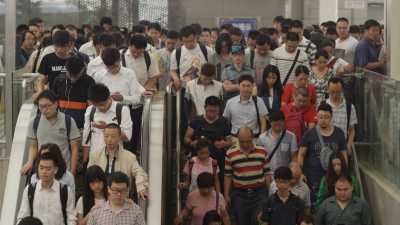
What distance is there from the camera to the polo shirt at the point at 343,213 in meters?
11.6

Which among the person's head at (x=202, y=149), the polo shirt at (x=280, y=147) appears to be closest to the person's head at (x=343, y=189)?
the polo shirt at (x=280, y=147)

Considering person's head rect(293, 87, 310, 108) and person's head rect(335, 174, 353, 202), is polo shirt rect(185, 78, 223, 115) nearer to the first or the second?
person's head rect(293, 87, 310, 108)

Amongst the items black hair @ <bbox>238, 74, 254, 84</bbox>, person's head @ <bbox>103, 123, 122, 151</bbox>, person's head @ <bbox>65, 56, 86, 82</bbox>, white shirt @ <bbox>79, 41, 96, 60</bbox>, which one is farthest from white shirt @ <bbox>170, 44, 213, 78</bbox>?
person's head @ <bbox>103, 123, 122, 151</bbox>

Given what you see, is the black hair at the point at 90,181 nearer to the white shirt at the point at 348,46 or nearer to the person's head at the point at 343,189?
the person's head at the point at 343,189

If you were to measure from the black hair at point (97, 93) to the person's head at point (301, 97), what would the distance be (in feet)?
9.91

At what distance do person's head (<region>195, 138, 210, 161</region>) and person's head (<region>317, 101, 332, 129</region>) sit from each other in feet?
4.53

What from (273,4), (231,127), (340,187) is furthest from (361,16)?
(340,187)

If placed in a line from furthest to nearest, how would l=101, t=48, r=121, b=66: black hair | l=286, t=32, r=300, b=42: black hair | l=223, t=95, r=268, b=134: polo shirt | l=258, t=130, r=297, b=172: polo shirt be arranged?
l=286, t=32, r=300, b=42: black hair, l=223, t=95, r=268, b=134: polo shirt, l=258, t=130, r=297, b=172: polo shirt, l=101, t=48, r=121, b=66: black hair

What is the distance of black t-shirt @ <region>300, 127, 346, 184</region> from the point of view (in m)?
12.7

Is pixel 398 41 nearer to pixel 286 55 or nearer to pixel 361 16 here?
pixel 286 55

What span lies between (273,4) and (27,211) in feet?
67.1

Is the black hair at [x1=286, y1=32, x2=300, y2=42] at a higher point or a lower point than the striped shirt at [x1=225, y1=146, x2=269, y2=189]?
higher

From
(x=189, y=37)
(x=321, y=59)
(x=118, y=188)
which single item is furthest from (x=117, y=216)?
(x=189, y=37)

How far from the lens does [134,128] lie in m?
12.2
